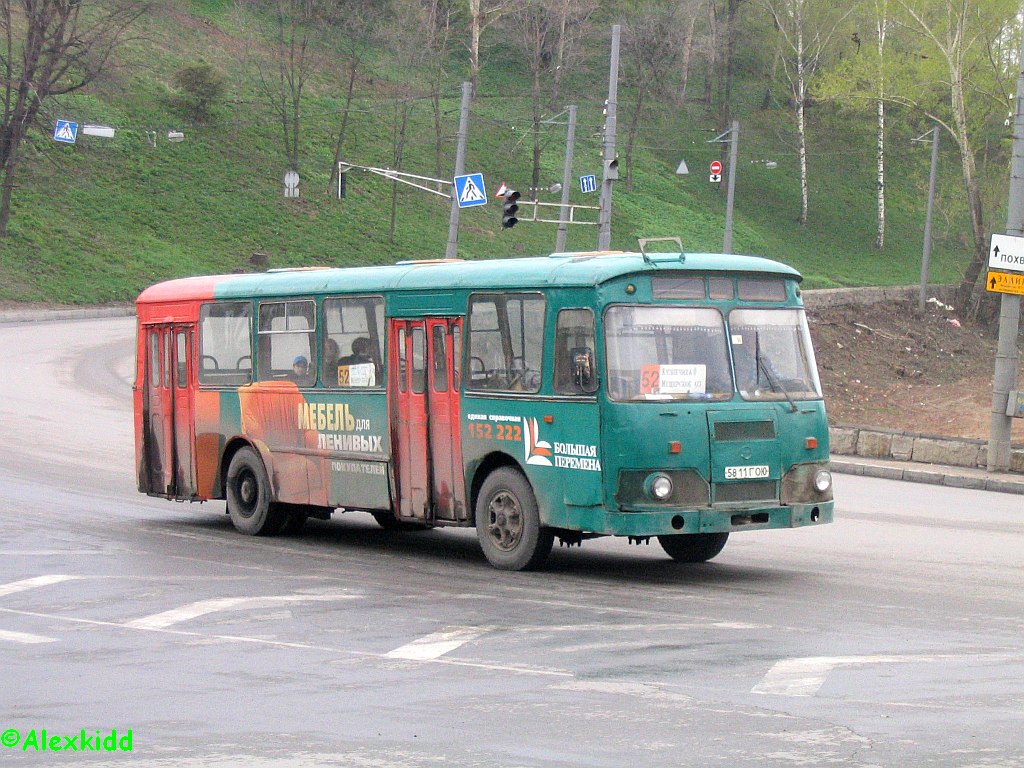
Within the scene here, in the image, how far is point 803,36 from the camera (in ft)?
Result: 269

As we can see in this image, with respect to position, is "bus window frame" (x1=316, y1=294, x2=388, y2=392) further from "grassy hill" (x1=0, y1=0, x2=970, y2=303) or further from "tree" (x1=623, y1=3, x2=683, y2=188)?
"tree" (x1=623, y1=3, x2=683, y2=188)

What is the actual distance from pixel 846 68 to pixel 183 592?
165 ft

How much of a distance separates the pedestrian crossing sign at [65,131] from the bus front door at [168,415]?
135 feet

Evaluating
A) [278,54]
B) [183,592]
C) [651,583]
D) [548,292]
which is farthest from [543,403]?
[278,54]

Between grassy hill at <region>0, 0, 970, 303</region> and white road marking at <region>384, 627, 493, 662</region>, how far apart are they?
44.4 meters

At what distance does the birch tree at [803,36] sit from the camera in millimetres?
80625

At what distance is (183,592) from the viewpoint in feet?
38.8

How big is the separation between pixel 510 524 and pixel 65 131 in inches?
1877

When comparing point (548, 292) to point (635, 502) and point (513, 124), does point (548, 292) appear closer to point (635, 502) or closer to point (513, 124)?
point (635, 502)

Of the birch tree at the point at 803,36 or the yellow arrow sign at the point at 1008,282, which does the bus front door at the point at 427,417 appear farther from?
the birch tree at the point at 803,36

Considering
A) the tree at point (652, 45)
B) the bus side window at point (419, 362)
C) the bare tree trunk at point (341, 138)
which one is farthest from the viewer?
the tree at point (652, 45)

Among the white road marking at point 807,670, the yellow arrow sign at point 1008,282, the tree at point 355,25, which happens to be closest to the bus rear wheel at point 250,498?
the white road marking at point 807,670

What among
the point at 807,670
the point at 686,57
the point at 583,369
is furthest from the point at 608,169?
the point at 686,57

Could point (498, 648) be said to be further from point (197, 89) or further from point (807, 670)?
point (197, 89)
